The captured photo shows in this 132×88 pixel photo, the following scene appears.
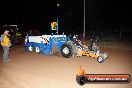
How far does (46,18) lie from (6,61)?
6062 centimetres

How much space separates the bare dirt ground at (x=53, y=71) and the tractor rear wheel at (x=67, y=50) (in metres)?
0.34

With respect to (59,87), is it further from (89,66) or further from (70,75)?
(89,66)

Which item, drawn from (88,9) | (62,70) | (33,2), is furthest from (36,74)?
(33,2)

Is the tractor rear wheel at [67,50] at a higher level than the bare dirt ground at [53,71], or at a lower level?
higher

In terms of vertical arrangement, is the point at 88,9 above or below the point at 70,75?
above

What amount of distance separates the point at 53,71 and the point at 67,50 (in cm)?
428

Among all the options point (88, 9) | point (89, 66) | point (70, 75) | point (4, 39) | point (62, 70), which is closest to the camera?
point (70, 75)

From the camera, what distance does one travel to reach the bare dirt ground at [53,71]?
10.6 metres

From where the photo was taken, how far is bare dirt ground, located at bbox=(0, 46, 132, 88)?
1064 cm

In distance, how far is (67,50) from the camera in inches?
680

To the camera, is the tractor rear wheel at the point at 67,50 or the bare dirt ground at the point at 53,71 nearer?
the bare dirt ground at the point at 53,71

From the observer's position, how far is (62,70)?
13.4 m

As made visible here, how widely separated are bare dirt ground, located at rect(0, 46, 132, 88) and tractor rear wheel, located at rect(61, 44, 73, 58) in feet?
1.13

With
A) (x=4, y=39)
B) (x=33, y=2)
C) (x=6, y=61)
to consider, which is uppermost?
(x=33, y=2)
